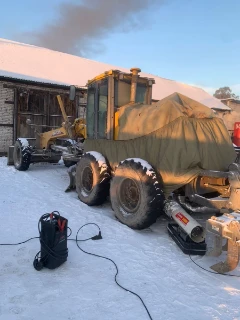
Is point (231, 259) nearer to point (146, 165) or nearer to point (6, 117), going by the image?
point (146, 165)

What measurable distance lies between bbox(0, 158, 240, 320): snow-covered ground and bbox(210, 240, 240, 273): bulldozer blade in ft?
0.34

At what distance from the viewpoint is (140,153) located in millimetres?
5133

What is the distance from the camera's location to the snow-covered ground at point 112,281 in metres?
2.78

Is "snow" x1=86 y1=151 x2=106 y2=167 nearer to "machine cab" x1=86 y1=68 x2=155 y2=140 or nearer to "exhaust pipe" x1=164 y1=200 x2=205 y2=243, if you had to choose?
"machine cab" x1=86 y1=68 x2=155 y2=140

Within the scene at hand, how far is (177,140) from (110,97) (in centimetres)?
203

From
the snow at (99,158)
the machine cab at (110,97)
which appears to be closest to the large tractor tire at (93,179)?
the snow at (99,158)

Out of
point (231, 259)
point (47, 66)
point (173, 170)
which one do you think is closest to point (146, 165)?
point (173, 170)

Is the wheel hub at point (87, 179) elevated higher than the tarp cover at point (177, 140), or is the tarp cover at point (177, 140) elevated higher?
the tarp cover at point (177, 140)

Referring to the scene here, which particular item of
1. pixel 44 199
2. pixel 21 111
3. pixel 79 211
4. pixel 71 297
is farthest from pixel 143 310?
pixel 21 111

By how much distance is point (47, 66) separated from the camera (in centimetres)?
1669

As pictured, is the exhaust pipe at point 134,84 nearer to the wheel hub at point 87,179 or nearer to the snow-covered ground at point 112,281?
the wheel hub at point 87,179

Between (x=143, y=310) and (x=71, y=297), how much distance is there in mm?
718

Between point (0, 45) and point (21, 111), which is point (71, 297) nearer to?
point (21, 111)

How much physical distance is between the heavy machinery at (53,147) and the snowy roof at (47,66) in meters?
4.68
